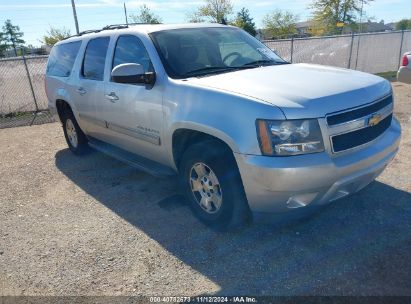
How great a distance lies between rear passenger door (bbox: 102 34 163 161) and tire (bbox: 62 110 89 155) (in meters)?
1.46

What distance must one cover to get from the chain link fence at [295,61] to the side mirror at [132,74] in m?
7.07

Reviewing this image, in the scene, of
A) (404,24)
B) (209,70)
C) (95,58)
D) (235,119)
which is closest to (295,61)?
(95,58)

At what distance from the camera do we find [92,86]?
457cm

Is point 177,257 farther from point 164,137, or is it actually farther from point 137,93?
point 137,93

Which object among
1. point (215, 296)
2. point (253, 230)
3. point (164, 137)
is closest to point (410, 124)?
point (253, 230)

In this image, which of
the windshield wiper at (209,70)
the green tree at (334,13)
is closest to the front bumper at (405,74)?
the windshield wiper at (209,70)

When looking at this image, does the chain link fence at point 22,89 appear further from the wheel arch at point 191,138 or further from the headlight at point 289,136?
the headlight at point 289,136

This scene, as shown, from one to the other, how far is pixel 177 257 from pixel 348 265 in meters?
1.41

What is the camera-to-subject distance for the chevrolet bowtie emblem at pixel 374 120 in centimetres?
286

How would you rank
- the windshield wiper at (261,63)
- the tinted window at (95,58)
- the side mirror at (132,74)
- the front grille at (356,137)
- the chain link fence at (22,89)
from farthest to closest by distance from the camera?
the chain link fence at (22,89)
the tinted window at (95,58)
the windshield wiper at (261,63)
the side mirror at (132,74)
the front grille at (356,137)

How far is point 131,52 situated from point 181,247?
2249 millimetres

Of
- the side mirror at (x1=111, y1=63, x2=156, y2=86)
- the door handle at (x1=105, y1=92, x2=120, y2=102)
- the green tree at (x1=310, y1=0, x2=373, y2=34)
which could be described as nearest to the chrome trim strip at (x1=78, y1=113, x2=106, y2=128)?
the door handle at (x1=105, y1=92, x2=120, y2=102)

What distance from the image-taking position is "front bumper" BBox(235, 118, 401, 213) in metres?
2.53

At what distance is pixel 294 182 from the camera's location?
100.0 inches
